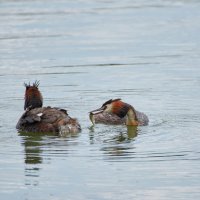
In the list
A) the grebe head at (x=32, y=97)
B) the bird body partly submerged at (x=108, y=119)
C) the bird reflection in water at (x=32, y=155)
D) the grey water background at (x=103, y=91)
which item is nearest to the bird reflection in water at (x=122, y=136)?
the grey water background at (x=103, y=91)

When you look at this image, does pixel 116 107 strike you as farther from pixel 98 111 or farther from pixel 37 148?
pixel 37 148

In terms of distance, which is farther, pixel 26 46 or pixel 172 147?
pixel 26 46

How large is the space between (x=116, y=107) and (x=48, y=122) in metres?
1.70

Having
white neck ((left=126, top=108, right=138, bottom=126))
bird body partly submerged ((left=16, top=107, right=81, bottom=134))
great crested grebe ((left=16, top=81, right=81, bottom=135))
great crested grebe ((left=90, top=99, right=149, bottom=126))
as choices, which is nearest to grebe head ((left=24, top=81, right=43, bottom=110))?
great crested grebe ((left=16, top=81, right=81, bottom=135))

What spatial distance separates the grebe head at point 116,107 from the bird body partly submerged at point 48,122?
1096 millimetres

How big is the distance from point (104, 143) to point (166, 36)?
11.8m

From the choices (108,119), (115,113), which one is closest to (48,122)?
(108,119)

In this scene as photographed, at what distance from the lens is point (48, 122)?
14586 millimetres

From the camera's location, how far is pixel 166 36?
25.0 m

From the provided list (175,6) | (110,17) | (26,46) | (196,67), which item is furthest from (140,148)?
(175,6)

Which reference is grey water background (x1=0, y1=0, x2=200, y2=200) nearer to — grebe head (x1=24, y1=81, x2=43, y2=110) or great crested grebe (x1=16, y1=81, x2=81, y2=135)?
great crested grebe (x1=16, y1=81, x2=81, y2=135)

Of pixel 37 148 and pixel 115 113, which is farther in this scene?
pixel 115 113

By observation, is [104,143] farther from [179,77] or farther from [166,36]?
[166,36]

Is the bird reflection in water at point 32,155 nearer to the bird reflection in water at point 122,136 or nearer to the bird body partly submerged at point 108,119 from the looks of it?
the bird reflection in water at point 122,136
